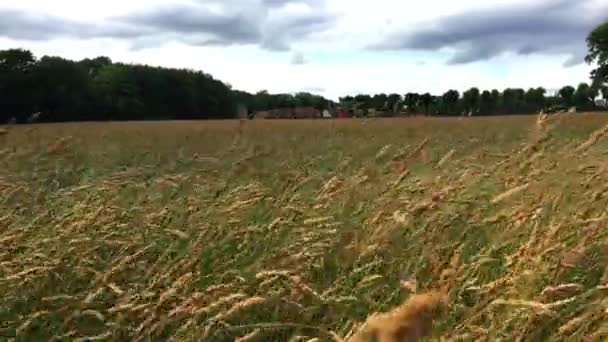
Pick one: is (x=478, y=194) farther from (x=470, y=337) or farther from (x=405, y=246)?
(x=470, y=337)

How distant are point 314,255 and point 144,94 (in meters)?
79.6

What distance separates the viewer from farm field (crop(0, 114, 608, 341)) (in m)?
2.98

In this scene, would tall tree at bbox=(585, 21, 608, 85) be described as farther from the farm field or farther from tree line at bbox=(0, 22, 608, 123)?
the farm field

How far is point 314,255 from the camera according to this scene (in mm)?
3672

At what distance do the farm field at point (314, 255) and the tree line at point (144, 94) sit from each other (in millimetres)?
31936

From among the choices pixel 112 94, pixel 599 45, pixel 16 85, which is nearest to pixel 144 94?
pixel 112 94

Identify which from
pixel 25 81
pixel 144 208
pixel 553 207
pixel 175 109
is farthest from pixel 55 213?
pixel 175 109

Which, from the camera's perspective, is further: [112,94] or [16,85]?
[112,94]

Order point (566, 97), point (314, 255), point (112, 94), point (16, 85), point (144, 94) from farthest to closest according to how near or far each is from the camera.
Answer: point (144, 94) → point (112, 94) → point (16, 85) → point (566, 97) → point (314, 255)

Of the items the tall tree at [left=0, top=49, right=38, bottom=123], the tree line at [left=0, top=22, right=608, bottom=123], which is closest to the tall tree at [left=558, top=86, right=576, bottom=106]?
the tree line at [left=0, top=22, right=608, bottom=123]

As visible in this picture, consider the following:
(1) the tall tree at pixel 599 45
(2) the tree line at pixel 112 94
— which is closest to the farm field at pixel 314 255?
(2) the tree line at pixel 112 94

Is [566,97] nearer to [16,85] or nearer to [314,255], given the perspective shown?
[314,255]

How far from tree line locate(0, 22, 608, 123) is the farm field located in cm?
3194

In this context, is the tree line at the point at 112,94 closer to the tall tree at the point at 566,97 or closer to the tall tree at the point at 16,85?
the tall tree at the point at 16,85
